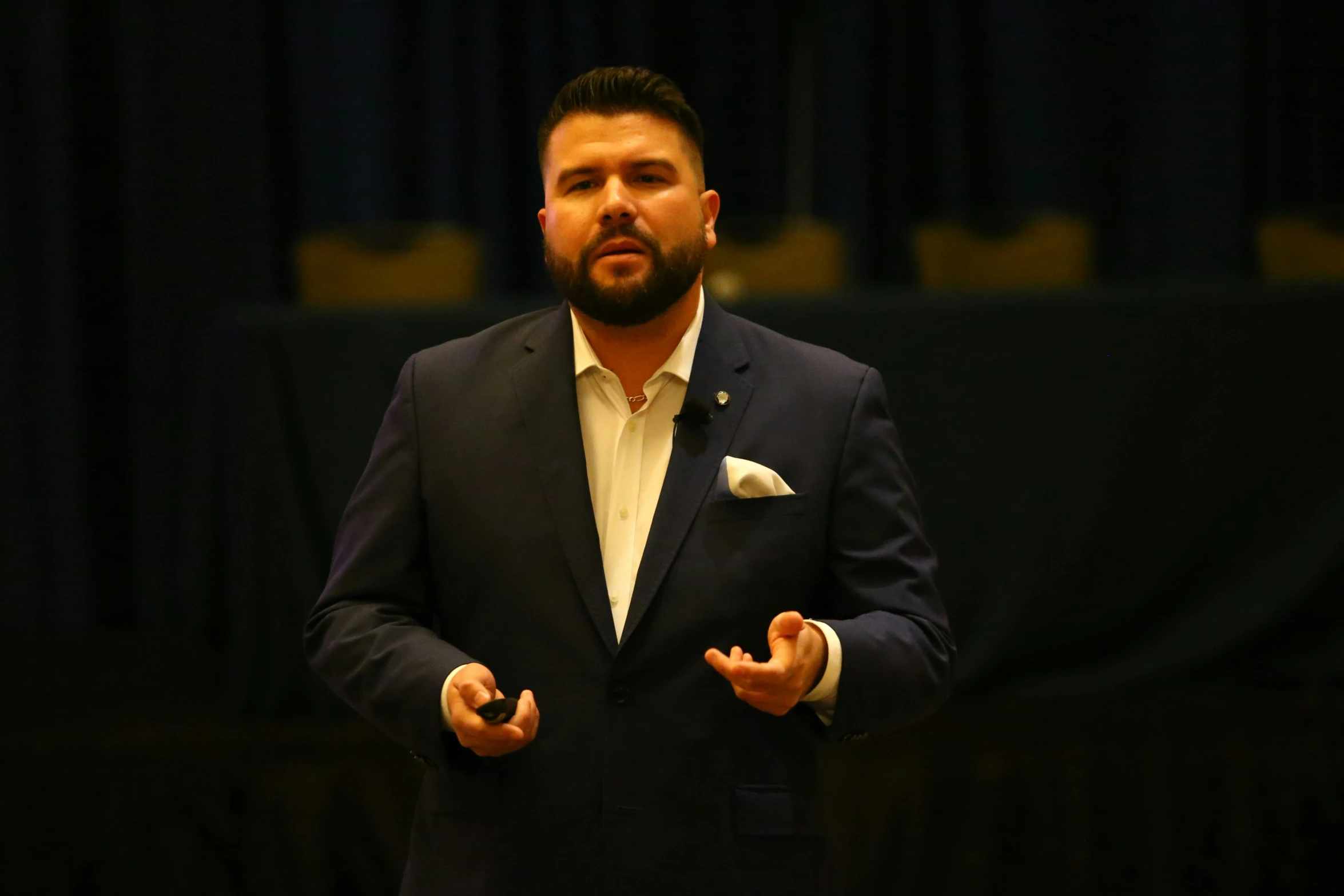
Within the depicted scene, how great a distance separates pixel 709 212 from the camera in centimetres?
145

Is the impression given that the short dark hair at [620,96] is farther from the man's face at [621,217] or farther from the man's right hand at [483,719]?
the man's right hand at [483,719]

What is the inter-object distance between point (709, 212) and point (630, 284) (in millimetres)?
162

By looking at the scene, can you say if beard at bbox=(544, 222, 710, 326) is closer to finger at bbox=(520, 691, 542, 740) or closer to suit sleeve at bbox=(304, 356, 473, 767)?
suit sleeve at bbox=(304, 356, 473, 767)

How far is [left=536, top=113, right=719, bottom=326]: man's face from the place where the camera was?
1.33 metres

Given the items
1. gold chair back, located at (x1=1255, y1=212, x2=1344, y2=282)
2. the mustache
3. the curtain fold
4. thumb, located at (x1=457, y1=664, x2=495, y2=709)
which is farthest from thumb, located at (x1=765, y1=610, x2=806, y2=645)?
the curtain fold

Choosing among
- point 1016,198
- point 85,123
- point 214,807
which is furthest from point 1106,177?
point 214,807

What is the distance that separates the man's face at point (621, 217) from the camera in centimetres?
133

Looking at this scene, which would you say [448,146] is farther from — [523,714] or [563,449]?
[523,714]

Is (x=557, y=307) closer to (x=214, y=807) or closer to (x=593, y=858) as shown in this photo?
(x=593, y=858)

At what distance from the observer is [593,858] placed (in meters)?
1.31

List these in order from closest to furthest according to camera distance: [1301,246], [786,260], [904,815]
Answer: [904,815] → [1301,246] → [786,260]

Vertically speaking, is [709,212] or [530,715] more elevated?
[709,212]

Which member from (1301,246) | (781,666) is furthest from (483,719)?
(1301,246)

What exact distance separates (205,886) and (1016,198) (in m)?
3.87
